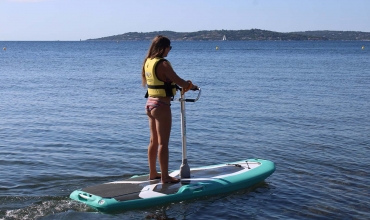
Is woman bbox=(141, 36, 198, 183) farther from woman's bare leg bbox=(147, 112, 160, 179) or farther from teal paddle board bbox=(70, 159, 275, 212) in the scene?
teal paddle board bbox=(70, 159, 275, 212)

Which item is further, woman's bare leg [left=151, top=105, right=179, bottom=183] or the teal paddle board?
woman's bare leg [left=151, top=105, right=179, bottom=183]

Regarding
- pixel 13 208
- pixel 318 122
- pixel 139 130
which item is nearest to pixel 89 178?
pixel 13 208

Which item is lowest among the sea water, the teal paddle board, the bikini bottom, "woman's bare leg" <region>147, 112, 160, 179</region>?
the sea water

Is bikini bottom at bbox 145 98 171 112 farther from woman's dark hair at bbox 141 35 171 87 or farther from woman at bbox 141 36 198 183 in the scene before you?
woman's dark hair at bbox 141 35 171 87

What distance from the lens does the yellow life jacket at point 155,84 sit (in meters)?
7.08

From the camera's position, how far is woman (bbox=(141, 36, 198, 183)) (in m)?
7.02

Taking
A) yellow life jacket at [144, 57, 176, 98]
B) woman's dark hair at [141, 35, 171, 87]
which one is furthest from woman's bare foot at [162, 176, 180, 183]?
woman's dark hair at [141, 35, 171, 87]

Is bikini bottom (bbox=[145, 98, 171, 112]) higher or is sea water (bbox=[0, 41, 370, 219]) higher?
bikini bottom (bbox=[145, 98, 171, 112])

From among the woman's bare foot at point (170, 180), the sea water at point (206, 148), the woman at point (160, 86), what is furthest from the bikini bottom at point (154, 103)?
the sea water at point (206, 148)

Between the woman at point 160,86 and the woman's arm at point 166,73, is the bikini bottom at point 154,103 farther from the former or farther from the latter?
the woman's arm at point 166,73

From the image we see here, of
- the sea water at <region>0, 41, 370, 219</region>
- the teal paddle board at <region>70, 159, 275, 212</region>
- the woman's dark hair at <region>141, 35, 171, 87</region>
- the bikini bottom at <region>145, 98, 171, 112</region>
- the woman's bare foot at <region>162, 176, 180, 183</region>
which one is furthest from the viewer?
the woman's bare foot at <region>162, 176, 180, 183</region>

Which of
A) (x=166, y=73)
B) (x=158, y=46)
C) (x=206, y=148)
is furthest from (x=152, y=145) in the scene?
(x=206, y=148)

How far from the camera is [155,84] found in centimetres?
715

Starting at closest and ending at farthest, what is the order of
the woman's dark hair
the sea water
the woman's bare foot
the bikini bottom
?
the woman's dark hair
the bikini bottom
the sea water
the woman's bare foot
